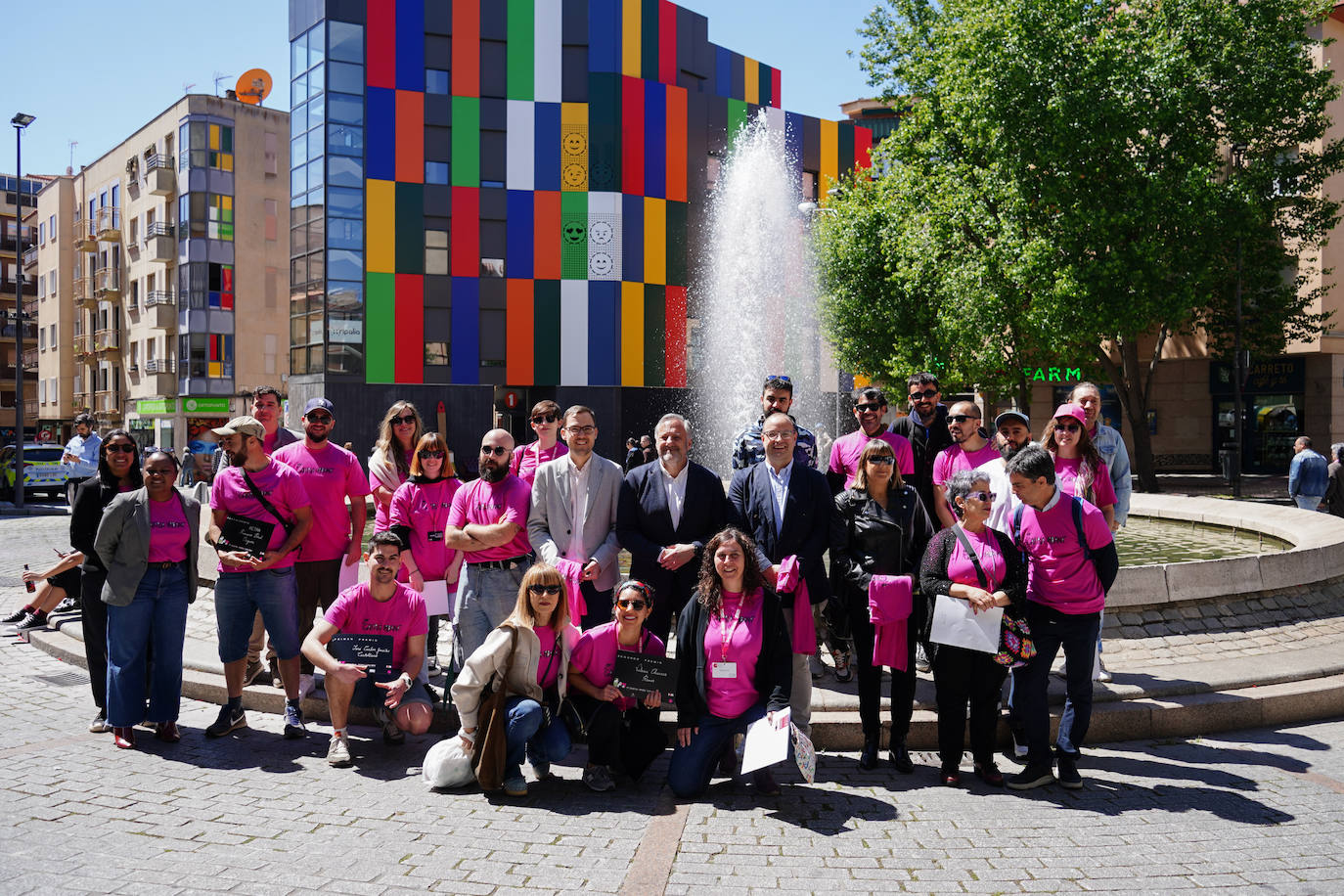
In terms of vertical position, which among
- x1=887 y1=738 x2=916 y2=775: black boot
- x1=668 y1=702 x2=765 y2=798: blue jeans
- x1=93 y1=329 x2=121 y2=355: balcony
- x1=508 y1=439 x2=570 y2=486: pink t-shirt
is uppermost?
x1=93 y1=329 x2=121 y2=355: balcony

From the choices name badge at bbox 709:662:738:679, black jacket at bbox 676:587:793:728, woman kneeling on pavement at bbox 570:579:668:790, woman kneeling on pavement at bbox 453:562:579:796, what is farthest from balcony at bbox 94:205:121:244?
name badge at bbox 709:662:738:679

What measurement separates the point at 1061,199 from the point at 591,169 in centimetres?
1763

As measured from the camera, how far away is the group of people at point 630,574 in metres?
5.61

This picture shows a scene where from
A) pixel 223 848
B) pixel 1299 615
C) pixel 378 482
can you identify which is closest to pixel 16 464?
pixel 378 482

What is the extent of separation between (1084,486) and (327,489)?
518 cm

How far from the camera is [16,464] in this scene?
2712 centimetres

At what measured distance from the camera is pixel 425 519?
7.05 metres

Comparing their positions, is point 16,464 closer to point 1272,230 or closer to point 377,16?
point 377,16

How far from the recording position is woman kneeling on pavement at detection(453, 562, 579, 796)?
17.9 ft

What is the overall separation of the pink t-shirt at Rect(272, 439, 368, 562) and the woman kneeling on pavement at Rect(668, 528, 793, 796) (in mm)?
2851

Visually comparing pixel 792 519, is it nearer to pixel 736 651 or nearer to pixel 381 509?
pixel 736 651

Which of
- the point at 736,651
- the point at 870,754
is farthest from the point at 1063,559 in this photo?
the point at 736,651

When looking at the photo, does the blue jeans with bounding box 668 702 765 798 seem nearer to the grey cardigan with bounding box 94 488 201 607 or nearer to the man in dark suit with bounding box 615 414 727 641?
the man in dark suit with bounding box 615 414 727 641

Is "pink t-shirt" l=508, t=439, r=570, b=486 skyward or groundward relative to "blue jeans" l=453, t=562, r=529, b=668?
skyward
